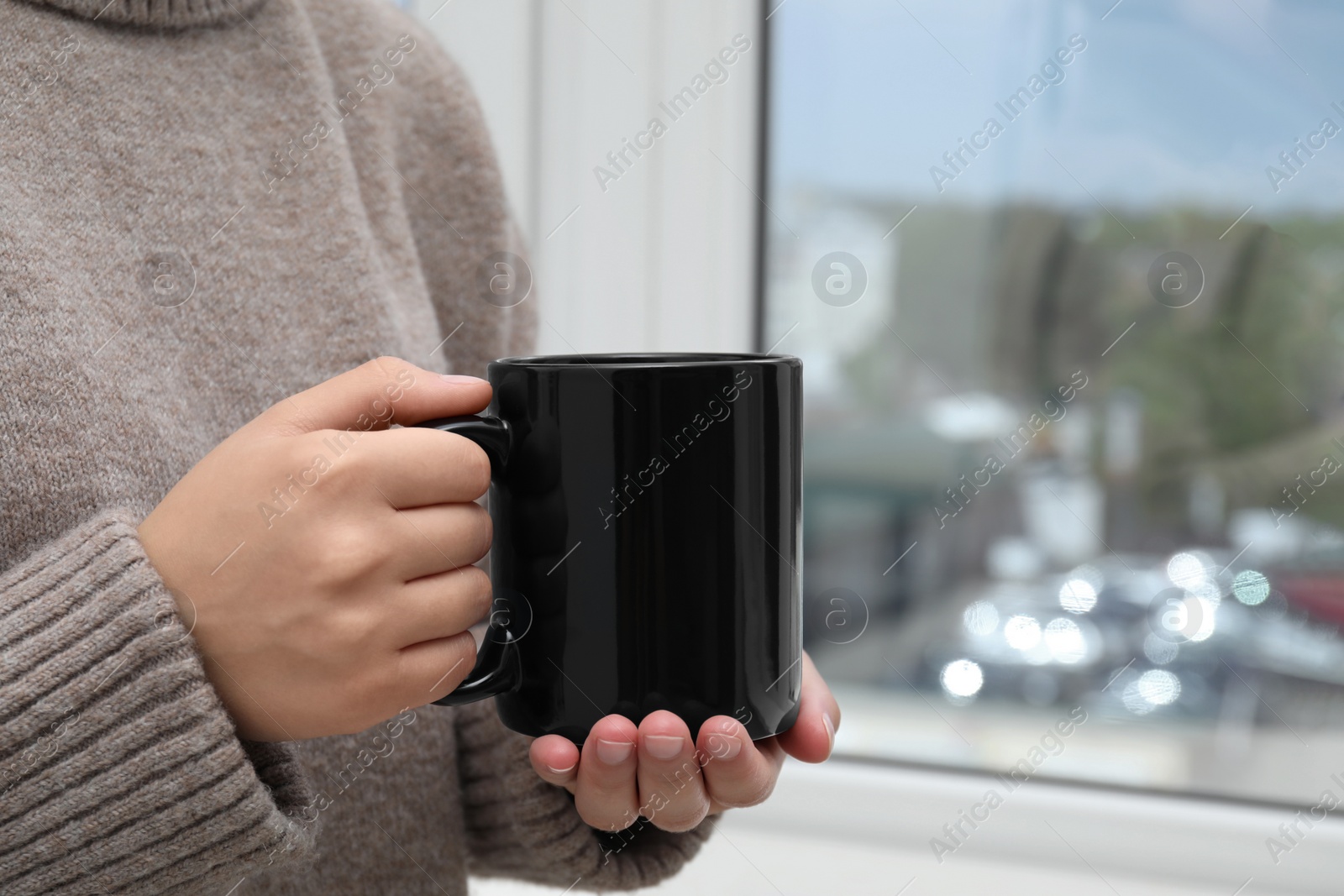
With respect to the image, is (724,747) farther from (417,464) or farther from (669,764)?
(417,464)

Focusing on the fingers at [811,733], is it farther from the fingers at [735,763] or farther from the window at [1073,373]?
the window at [1073,373]

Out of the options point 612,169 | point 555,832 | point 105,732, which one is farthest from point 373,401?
point 612,169

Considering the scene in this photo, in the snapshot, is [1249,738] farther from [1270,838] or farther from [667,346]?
[667,346]

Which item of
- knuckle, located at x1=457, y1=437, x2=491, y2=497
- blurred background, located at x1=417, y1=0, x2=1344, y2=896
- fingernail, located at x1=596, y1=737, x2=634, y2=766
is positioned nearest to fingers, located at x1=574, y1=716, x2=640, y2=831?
fingernail, located at x1=596, y1=737, x2=634, y2=766

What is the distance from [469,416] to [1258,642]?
675mm

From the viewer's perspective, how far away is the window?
2.42ft

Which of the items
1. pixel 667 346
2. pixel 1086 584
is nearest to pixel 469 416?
pixel 667 346

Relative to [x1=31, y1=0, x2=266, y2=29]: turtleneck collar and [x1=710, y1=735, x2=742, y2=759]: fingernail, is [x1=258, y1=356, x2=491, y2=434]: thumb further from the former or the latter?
[x1=31, y1=0, x2=266, y2=29]: turtleneck collar

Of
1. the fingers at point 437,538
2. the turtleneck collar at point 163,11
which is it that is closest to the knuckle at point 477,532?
the fingers at point 437,538

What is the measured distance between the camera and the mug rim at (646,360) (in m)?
0.35

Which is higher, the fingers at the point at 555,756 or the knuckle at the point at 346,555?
the knuckle at the point at 346,555

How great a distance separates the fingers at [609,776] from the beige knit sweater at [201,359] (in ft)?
0.34

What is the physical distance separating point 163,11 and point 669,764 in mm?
453

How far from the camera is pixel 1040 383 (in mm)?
807
